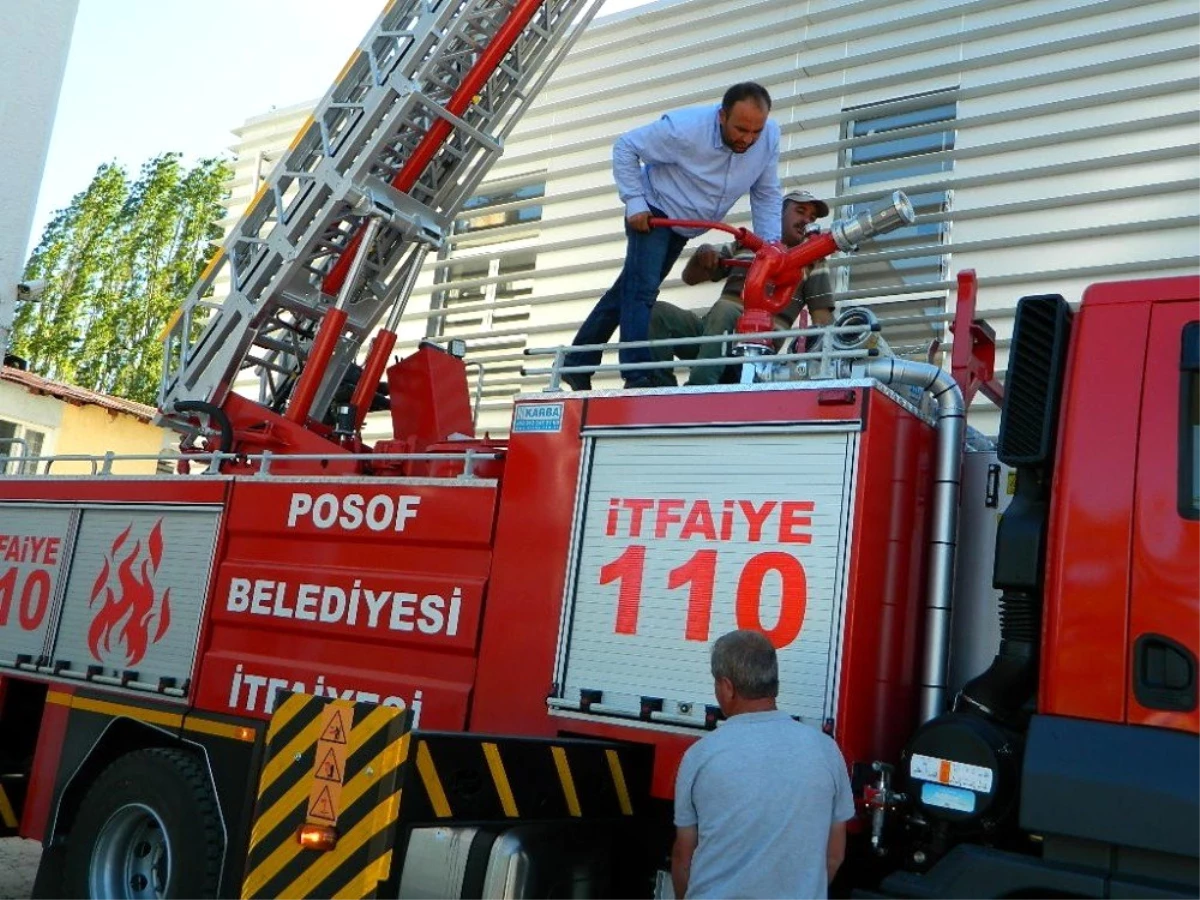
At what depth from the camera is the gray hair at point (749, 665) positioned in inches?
123

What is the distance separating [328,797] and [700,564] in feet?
4.40

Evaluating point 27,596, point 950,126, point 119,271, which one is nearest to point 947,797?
point 27,596

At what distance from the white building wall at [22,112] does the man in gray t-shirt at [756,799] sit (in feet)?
22.8

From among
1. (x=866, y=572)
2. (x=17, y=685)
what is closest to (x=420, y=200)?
(x=17, y=685)

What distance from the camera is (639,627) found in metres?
3.96

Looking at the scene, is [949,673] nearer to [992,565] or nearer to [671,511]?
[992,565]

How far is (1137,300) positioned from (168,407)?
5180mm

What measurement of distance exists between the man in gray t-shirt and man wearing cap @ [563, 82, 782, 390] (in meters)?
2.06

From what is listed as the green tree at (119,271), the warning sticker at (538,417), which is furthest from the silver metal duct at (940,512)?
the green tree at (119,271)

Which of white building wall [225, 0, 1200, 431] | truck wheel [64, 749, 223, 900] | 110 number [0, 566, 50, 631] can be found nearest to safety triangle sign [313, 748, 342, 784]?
truck wheel [64, 749, 223, 900]

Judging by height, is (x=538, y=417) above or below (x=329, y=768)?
Answer: above

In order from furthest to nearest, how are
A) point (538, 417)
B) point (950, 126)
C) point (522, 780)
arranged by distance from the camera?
point (950, 126)
point (538, 417)
point (522, 780)

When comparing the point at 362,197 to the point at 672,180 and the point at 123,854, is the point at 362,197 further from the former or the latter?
the point at 123,854

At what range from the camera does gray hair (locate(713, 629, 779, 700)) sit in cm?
313
